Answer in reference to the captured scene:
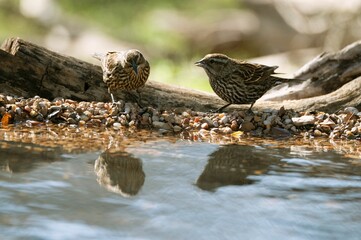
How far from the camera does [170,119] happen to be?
6.40 metres

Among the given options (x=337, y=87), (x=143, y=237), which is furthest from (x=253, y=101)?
(x=143, y=237)

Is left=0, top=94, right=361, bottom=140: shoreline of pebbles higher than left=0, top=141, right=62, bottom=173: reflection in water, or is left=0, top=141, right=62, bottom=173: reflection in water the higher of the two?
left=0, top=94, right=361, bottom=140: shoreline of pebbles

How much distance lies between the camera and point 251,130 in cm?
641

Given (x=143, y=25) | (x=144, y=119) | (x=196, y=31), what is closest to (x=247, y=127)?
(x=144, y=119)

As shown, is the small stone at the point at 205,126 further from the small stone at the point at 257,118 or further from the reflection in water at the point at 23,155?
the reflection in water at the point at 23,155

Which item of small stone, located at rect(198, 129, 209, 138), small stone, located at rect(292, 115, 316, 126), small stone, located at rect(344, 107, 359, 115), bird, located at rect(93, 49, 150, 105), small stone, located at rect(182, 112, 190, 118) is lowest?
small stone, located at rect(198, 129, 209, 138)

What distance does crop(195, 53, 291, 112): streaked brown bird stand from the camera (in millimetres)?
6902

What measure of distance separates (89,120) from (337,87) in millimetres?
2620

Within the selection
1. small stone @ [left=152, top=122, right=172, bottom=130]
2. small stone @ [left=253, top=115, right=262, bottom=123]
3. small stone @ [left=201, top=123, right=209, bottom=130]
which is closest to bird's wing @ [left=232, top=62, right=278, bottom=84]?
small stone @ [left=253, top=115, right=262, bottom=123]

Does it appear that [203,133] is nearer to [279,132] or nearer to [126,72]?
[279,132]

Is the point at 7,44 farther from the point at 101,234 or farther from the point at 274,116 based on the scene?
the point at 101,234

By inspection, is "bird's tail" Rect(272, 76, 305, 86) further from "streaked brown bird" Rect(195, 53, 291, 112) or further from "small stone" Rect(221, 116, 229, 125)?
"small stone" Rect(221, 116, 229, 125)

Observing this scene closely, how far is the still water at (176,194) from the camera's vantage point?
346 cm

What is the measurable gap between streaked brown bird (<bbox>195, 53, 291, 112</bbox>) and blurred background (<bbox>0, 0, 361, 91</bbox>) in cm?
459
